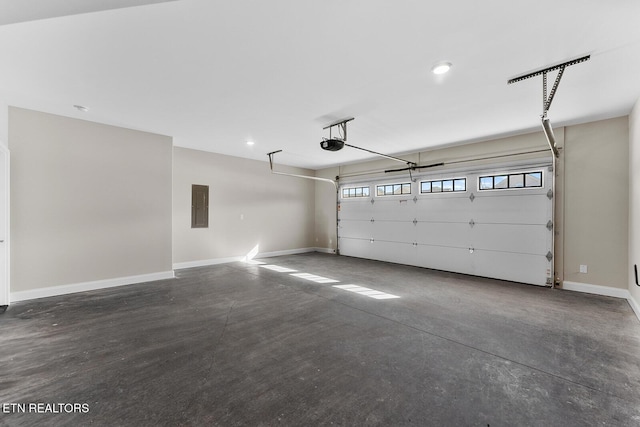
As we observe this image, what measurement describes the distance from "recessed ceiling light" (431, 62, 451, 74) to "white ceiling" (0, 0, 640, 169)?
0.06 meters

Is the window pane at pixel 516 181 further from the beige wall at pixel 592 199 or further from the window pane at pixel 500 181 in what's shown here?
the beige wall at pixel 592 199

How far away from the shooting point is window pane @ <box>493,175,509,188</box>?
5.09 meters

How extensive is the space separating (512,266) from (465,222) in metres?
1.17

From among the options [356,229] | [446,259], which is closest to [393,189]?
[356,229]

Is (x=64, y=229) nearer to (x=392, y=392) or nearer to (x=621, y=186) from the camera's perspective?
(x=392, y=392)

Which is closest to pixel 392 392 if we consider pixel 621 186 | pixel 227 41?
pixel 227 41

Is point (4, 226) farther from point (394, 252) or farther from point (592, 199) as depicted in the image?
point (592, 199)

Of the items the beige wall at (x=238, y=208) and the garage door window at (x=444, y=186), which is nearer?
the garage door window at (x=444, y=186)

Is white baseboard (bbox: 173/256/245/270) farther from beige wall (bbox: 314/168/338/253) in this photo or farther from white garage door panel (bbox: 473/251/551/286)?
white garage door panel (bbox: 473/251/551/286)

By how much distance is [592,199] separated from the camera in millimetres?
4184

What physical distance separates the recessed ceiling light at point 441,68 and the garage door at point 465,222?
339cm

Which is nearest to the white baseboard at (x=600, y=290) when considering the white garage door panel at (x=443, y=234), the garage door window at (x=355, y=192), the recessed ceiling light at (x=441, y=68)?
the white garage door panel at (x=443, y=234)

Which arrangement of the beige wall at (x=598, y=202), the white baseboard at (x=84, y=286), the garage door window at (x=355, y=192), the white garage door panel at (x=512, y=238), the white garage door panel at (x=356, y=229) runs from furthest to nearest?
1. the garage door window at (x=355, y=192)
2. the white garage door panel at (x=356, y=229)
3. the white garage door panel at (x=512, y=238)
4. the beige wall at (x=598, y=202)
5. the white baseboard at (x=84, y=286)

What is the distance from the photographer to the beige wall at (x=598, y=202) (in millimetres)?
3947
